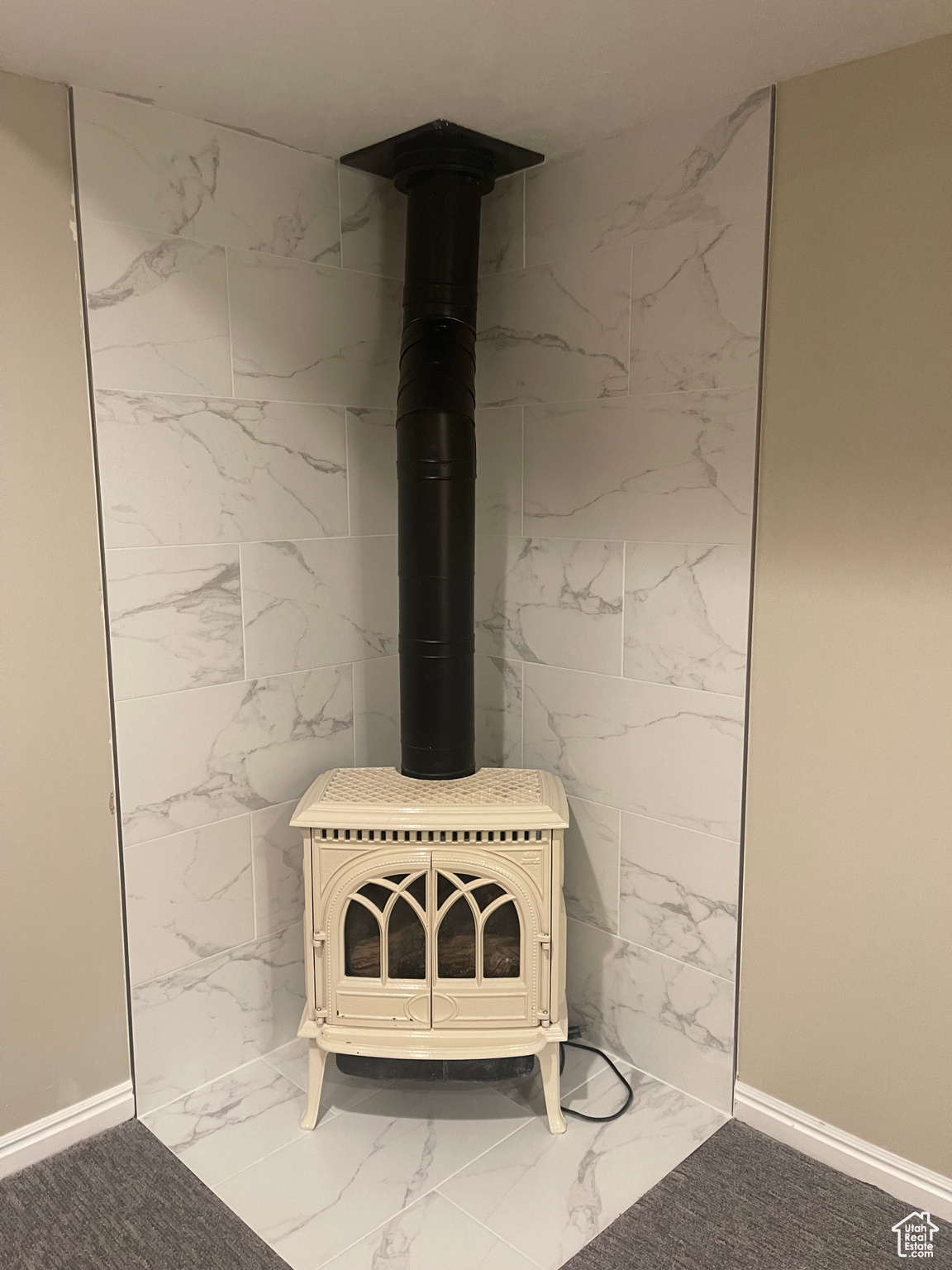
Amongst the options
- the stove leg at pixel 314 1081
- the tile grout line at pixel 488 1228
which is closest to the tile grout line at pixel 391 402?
the stove leg at pixel 314 1081

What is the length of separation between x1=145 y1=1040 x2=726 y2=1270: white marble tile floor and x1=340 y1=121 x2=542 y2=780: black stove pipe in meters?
0.79

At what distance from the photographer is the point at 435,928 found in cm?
210

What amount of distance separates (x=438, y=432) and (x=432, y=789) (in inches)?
32.0

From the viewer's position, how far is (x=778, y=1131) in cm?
212

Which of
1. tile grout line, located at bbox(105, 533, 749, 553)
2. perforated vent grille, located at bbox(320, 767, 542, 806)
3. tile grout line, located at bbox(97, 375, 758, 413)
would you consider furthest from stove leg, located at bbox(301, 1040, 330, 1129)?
tile grout line, located at bbox(97, 375, 758, 413)

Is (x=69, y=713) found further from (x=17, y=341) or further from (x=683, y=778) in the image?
(x=683, y=778)

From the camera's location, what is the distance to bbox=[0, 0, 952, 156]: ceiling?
157 cm

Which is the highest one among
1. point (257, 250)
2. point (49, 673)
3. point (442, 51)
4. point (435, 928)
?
point (442, 51)

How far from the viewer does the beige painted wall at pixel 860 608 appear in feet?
5.78

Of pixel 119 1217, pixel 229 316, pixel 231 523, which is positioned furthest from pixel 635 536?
pixel 119 1217

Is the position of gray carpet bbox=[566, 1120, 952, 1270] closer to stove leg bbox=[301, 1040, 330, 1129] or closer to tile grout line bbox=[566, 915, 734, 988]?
tile grout line bbox=[566, 915, 734, 988]

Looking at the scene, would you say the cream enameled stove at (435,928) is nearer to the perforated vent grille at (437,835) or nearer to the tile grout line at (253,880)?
the perforated vent grille at (437,835)

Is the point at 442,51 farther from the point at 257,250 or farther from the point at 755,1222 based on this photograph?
the point at 755,1222

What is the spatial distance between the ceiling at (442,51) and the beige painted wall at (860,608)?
Result: 0.59 ft
